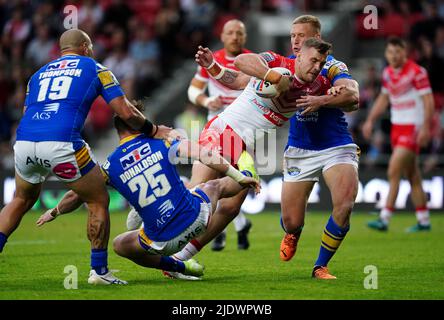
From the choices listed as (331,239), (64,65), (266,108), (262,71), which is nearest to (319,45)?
(262,71)

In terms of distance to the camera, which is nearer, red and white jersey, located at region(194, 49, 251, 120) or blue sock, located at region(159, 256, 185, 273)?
blue sock, located at region(159, 256, 185, 273)

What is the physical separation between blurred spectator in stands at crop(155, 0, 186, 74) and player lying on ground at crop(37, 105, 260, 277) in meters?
14.2

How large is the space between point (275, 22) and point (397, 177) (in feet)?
26.7

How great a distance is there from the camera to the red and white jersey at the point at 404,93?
14.7 m

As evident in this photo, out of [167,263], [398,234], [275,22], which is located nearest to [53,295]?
[167,263]

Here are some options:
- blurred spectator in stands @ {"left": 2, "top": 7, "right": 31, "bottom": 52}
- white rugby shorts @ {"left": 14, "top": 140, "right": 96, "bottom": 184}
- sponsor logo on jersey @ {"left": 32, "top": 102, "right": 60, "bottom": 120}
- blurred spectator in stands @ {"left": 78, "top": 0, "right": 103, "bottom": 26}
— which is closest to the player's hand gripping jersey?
white rugby shorts @ {"left": 14, "top": 140, "right": 96, "bottom": 184}

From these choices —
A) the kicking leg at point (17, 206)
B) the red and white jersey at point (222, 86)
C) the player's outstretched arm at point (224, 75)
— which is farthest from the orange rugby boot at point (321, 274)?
the red and white jersey at point (222, 86)

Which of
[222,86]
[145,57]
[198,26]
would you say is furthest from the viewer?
[145,57]

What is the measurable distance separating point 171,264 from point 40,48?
1493 cm

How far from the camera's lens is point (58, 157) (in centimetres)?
805

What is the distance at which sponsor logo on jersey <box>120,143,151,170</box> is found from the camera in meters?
7.89

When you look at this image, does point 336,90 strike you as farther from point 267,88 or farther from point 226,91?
point 226,91

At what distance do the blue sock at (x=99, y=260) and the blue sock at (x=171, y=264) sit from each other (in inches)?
22.4

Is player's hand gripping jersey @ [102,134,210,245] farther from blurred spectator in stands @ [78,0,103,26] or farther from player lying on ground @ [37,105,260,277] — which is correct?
blurred spectator in stands @ [78,0,103,26]
